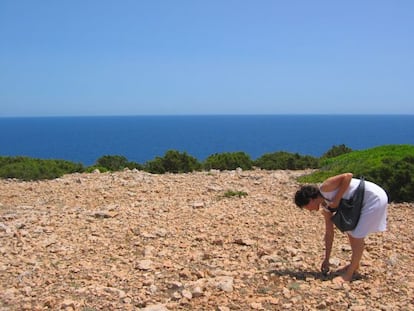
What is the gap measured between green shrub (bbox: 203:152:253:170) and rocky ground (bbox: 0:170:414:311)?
7.35 metres

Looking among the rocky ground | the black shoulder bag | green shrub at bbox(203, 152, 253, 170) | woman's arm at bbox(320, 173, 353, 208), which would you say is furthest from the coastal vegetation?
woman's arm at bbox(320, 173, 353, 208)

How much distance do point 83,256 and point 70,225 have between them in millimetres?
1531

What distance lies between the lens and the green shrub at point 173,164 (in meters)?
17.4

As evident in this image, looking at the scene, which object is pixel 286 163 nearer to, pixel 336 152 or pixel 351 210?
pixel 336 152

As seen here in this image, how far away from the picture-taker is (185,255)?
→ 668cm

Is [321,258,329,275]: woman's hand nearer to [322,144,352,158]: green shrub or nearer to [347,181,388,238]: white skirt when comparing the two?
[347,181,388,238]: white skirt

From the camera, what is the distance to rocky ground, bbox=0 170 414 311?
5.26m

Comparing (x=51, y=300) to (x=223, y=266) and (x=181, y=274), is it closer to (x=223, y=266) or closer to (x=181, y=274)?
(x=181, y=274)

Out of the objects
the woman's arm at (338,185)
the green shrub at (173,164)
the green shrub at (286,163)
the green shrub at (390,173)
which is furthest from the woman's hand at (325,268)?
the green shrub at (286,163)

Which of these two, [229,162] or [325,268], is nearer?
[325,268]

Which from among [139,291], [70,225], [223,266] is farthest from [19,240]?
[223,266]

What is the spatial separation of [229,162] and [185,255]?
38.8 ft

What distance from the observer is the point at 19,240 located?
7320 millimetres

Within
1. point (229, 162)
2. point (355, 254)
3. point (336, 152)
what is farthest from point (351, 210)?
point (336, 152)
